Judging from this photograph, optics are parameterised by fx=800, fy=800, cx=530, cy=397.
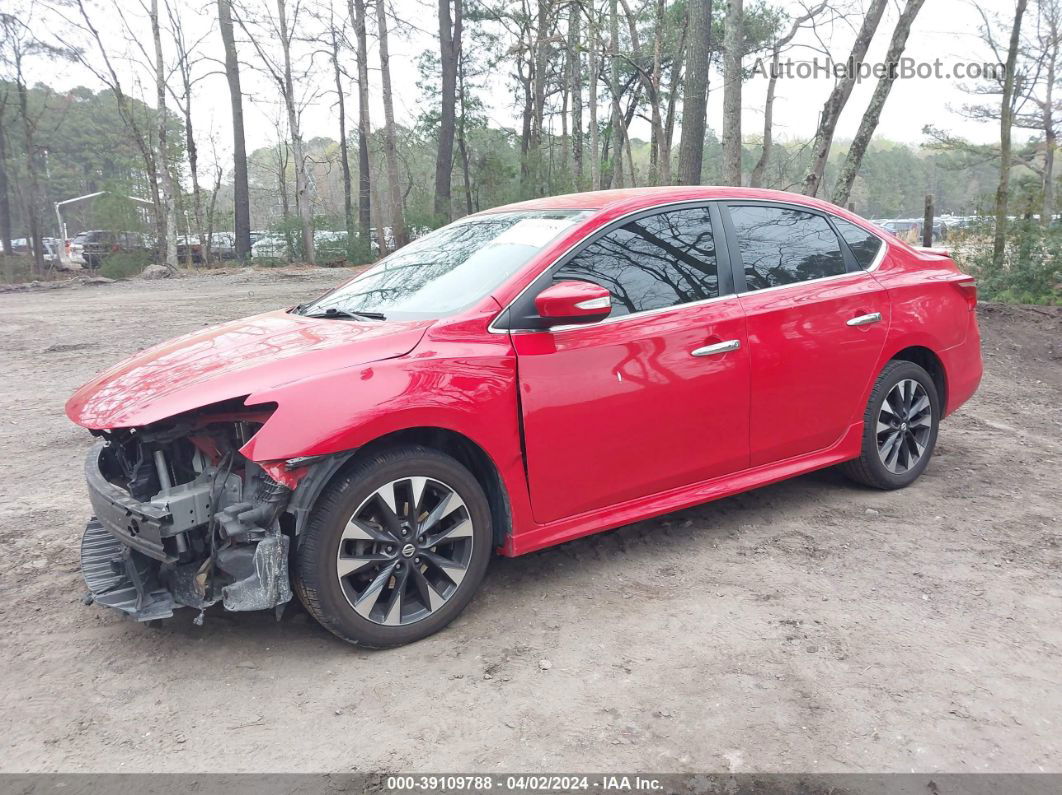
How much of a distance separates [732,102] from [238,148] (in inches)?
865

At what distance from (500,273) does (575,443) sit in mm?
820

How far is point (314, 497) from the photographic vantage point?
2.88 metres

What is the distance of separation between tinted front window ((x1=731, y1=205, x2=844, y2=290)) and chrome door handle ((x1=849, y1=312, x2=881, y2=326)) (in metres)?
0.28

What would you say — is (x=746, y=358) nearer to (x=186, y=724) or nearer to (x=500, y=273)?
(x=500, y=273)

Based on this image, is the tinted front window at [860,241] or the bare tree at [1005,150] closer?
the tinted front window at [860,241]

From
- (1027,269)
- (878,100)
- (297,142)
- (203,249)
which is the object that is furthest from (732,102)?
(203,249)

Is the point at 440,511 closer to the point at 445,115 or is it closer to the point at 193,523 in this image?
the point at 193,523

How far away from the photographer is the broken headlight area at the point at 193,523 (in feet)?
9.36

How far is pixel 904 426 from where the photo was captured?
4691mm

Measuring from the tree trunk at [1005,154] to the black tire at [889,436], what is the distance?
9124mm

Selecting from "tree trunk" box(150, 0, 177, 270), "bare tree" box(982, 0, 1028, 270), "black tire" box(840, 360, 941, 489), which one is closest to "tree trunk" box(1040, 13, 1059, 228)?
"bare tree" box(982, 0, 1028, 270)

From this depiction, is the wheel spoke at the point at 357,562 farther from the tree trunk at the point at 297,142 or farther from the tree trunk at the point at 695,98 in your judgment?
the tree trunk at the point at 297,142

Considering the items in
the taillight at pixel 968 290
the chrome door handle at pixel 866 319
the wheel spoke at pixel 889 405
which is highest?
the taillight at pixel 968 290

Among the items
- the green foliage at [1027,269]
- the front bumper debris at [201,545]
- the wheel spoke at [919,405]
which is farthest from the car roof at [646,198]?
the green foliage at [1027,269]
